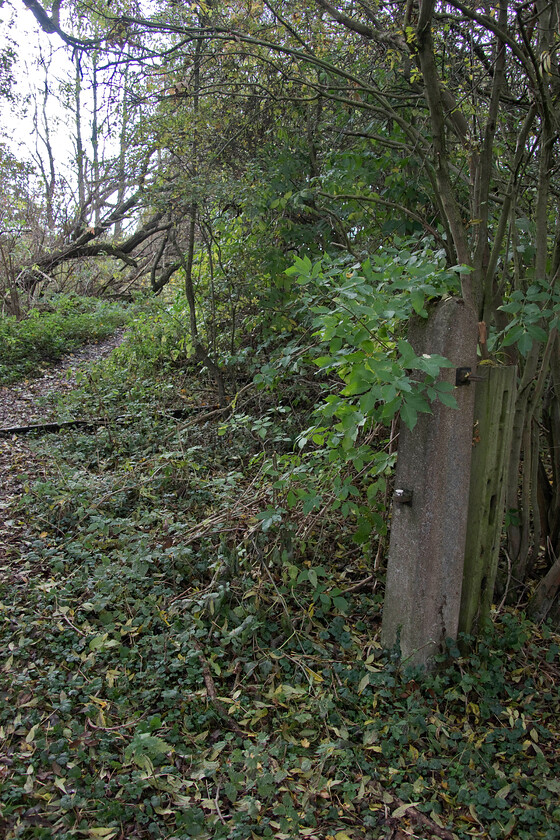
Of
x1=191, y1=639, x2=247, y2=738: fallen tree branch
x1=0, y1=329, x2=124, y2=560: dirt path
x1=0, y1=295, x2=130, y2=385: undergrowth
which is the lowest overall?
x1=191, y1=639, x2=247, y2=738: fallen tree branch

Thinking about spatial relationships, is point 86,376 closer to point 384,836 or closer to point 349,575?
point 349,575

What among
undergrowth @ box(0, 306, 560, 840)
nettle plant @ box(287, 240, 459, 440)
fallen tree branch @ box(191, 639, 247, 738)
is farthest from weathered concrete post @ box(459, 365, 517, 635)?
fallen tree branch @ box(191, 639, 247, 738)

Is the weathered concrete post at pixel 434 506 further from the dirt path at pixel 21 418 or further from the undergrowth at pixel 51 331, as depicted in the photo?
the undergrowth at pixel 51 331

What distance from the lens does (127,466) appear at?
15.7 ft

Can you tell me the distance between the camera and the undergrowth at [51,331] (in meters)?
8.98

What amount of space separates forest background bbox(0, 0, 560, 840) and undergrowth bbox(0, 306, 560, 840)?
1 cm

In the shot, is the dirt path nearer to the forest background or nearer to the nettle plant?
the forest background

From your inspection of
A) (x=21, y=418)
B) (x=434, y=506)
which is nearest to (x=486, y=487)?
(x=434, y=506)

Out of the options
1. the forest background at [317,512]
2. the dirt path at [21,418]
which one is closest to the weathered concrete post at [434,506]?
the forest background at [317,512]

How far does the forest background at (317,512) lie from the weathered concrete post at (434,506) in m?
0.03

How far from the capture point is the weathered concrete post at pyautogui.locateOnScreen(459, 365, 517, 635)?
2.77 meters

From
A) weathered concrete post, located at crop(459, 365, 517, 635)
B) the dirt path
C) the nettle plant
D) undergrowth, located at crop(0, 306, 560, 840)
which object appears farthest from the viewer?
the dirt path

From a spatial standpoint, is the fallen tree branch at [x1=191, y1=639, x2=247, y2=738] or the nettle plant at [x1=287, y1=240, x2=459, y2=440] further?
the fallen tree branch at [x1=191, y1=639, x2=247, y2=738]

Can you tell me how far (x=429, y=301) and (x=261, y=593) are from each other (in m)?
1.81
